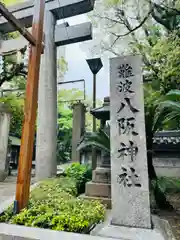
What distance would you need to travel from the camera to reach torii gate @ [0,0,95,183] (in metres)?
6.36

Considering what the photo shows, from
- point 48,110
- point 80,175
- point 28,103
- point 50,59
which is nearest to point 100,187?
point 80,175

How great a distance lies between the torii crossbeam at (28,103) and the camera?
11.1ft

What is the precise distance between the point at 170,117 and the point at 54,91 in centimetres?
386

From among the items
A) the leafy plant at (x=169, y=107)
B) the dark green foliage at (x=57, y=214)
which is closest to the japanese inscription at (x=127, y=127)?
the dark green foliage at (x=57, y=214)

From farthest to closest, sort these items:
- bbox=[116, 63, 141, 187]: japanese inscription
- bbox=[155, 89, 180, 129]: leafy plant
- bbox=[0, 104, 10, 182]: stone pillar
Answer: bbox=[0, 104, 10, 182]: stone pillar → bbox=[155, 89, 180, 129]: leafy plant → bbox=[116, 63, 141, 187]: japanese inscription

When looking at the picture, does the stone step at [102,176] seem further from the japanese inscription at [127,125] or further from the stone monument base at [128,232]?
the japanese inscription at [127,125]

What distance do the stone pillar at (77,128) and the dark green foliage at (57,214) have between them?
502cm

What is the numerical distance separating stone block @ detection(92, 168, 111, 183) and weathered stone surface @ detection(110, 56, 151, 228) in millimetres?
1812

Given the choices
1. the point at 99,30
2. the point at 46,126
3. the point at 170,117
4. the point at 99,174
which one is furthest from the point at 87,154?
the point at 99,30

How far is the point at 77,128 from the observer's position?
9398mm

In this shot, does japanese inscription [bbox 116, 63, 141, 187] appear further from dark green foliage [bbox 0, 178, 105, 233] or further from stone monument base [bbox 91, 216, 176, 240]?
dark green foliage [bbox 0, 178, 105, 233]

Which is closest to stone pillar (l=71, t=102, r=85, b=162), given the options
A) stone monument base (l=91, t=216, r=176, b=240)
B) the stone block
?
the stone block

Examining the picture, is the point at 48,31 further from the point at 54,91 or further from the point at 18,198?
the point at 18,198

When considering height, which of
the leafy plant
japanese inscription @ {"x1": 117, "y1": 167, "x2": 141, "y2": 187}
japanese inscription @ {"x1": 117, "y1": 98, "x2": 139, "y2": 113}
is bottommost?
japanese inscription @ {"x1": 117, "y1": 167, "x2": 141, "y2": 187}
